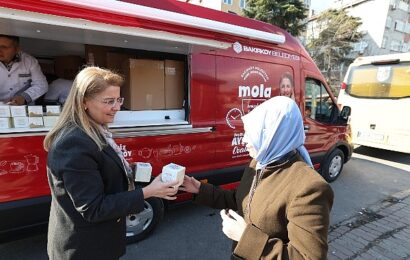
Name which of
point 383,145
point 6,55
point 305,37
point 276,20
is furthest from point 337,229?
point 305,37

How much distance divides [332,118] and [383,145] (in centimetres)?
307

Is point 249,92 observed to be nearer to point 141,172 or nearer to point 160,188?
point 141,172

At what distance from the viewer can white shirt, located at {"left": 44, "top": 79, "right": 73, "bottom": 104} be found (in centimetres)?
308

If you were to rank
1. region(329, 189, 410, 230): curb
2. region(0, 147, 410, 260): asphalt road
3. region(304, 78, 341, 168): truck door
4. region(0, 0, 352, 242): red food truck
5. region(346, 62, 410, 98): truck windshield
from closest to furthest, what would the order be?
region(0, 0, 352, 242): red food truck < region(0, 147, 410, 260): asphalt road < region(329, 189, 410, 230): curb < region(304, 78, 341, 168): truck door < region(346, 62, 410, 98): truck windshield

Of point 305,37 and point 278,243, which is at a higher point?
point 305,37

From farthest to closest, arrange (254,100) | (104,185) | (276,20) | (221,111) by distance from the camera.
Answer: (276,20)
(254,100)
(221,111)
(104,185)

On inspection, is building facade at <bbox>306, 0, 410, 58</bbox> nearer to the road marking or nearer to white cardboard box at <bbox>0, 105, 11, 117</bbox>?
the road marking

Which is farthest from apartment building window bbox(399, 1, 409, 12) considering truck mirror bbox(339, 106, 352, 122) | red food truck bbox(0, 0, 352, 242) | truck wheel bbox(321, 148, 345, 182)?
red food truck bbox(0, 0, 352, 242)

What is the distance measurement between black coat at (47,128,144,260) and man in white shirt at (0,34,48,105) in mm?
1555

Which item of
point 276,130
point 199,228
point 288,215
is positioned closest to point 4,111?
point 276,130

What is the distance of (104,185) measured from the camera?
1.43 meters

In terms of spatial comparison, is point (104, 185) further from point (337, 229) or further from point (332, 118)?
point (332, 118)

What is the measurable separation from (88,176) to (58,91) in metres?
2.15

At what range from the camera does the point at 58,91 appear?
3.10 m
